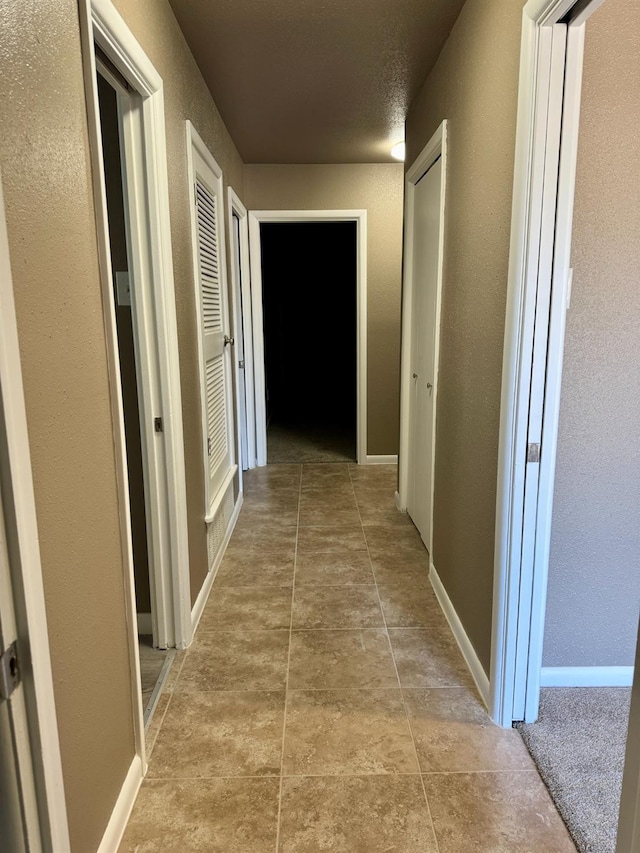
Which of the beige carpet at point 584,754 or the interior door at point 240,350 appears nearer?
the beige carpet at point 584,754

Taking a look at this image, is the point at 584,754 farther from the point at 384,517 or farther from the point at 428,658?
the point at 384,517

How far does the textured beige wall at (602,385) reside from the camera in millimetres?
1612

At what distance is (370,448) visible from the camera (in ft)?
15.5

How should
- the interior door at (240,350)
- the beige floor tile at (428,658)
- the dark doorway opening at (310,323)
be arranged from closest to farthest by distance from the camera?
1. the beige floor tile at (428,658)
2. the interior door at (240,350)
3. the dark doorway opening at (310,323)

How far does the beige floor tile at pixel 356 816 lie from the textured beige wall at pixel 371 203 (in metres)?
3.37

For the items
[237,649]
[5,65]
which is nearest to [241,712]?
[237,649]

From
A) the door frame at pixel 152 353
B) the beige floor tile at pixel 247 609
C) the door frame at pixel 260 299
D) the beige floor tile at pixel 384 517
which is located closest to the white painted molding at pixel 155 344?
the door frame at pixel 152 353

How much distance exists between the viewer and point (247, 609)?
246 centimetres

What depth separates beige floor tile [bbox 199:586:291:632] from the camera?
2338mm

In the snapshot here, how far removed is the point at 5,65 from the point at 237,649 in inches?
76.5

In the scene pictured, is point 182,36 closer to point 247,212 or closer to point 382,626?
point 247,212

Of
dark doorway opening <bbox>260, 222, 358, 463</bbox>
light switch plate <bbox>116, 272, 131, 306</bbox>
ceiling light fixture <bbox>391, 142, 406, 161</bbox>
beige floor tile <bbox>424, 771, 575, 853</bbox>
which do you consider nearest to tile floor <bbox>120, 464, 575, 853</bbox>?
beige floor tile <bbox>424, 771, 575, 853</bbox>

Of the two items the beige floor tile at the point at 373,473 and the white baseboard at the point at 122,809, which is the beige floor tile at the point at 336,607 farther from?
the beige floor tile at the point at 373,473

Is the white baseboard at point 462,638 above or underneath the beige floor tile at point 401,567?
above
